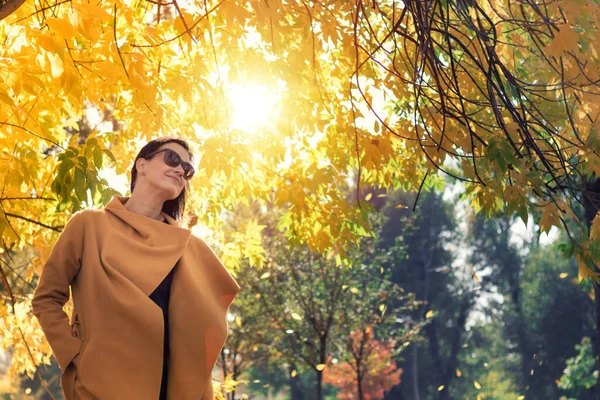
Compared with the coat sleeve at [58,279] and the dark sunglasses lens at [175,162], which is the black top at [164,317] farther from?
the dark sunglasses lens at [175,162]

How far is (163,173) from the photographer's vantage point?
3588mm

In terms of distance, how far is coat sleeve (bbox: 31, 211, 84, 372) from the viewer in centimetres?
326

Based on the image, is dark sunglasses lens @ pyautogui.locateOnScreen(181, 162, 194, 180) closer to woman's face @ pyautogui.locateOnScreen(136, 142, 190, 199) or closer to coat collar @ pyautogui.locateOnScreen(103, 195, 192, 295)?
woman's face @ pyautogui.locateOnScreen(136, 142, 190, 199)

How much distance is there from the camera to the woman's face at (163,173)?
140 inches

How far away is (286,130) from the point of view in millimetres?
5977

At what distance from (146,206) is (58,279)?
0.50 m

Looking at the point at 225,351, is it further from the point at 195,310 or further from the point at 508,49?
the point at 195,310

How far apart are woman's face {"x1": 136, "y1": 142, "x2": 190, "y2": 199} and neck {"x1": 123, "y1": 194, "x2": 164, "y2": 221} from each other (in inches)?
2.1

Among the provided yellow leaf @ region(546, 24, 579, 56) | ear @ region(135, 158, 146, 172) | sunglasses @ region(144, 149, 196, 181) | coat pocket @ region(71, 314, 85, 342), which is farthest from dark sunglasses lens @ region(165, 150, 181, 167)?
yellow leaf @ region(546, 24, 579, 56)

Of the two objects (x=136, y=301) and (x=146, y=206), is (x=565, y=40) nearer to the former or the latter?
(x=146, y=206)

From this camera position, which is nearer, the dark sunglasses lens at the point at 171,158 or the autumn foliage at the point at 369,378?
the dark sunglasses lens at the point at 171,158

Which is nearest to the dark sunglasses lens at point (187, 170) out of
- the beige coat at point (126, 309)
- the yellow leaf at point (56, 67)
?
the beige coat at point (126, 309)

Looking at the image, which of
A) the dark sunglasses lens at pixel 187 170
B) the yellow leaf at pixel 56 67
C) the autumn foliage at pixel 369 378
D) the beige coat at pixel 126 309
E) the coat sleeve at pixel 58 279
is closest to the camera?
the beige coat at pixel 126 309

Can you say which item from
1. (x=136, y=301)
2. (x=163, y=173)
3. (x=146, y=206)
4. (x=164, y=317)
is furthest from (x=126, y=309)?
(x=163, y=173)
